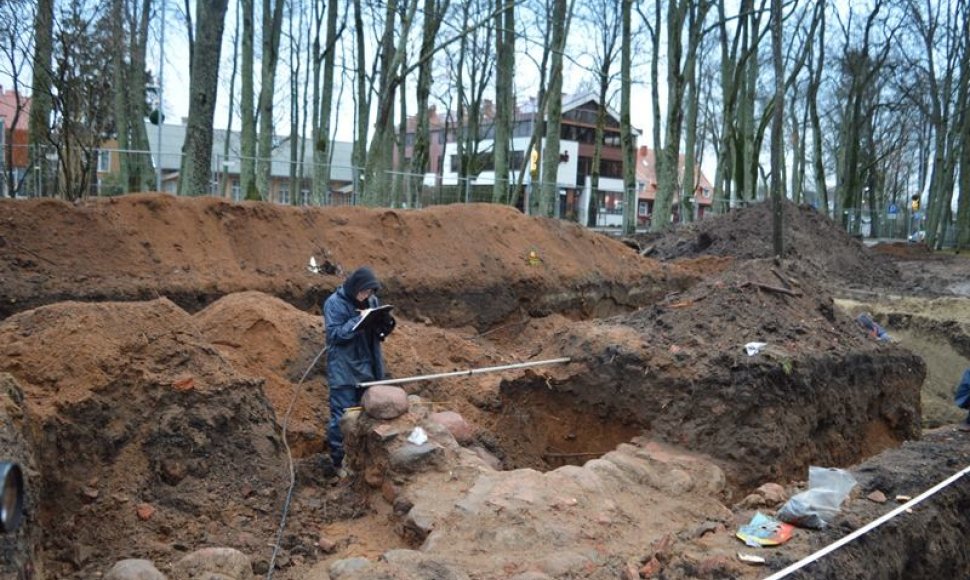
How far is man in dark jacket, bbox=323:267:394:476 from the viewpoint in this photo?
269 inches

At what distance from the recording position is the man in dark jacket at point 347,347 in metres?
6.84

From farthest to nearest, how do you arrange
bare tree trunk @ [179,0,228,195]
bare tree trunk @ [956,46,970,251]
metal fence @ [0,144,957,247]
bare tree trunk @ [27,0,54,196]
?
bare tree trunk @ [956,46,970,251] → metal fence @ [0,144,957,247] → bare tree trunk @ [27,0,54,196] → bare tree trunk @ [179,0,228,195]

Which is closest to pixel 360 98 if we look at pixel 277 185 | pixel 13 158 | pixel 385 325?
pixel 13 158

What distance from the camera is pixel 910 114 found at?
43781mm

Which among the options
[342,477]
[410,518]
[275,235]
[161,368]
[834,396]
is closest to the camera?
[410,518]

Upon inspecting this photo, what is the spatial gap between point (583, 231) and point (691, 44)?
38.1ft

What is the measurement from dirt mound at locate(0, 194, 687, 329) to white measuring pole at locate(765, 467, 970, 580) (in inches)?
306

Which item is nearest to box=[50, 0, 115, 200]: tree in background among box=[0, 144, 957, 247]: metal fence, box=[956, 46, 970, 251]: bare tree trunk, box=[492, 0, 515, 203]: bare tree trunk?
box=[0, 144, 957, 247]: metal fence

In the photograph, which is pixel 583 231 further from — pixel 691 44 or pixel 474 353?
pixel 691 44

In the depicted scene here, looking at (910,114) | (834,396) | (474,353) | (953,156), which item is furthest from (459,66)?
(834,396)

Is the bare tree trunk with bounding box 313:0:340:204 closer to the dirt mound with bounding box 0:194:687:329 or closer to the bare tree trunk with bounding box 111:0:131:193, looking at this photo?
the bare tree trunk with bounding box 111:0:131:193

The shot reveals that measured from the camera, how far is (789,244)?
69.6ft

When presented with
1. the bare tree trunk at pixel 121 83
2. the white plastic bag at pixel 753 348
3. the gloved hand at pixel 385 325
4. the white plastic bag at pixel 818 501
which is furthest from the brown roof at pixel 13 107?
the white plastic bag at pixel 818 501

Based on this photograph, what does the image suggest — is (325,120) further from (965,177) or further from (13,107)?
(965,177)
